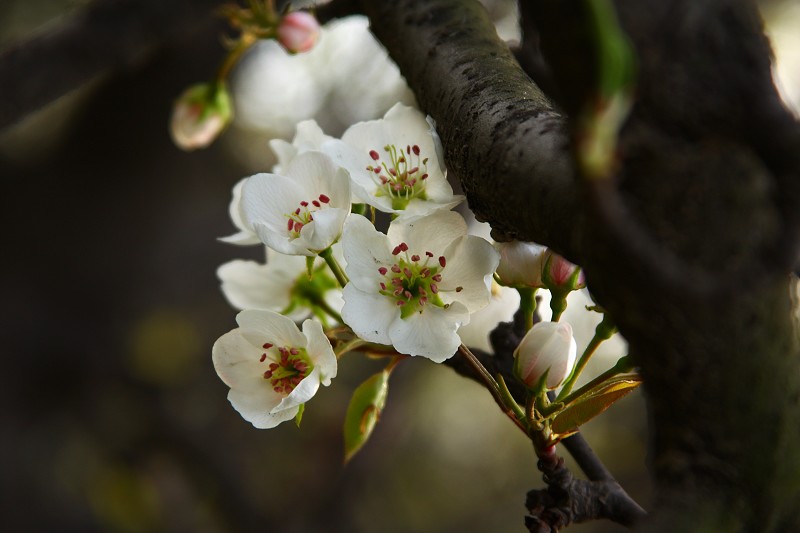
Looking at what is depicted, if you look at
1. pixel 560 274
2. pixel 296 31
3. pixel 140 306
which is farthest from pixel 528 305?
pixel 140 306

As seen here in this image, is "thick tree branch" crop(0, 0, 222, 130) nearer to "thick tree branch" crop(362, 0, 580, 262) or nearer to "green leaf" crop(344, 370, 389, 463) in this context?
"thick tree branch" crop(362, 0, 580, 262)

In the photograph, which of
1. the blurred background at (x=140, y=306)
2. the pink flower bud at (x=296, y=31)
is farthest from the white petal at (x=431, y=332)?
the blurred background at (x=140, y=306)

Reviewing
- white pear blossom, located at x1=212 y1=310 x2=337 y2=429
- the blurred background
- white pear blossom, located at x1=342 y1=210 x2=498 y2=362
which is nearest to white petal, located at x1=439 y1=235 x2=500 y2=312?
white pear blossom, located at x1=342 y1=210 x2=498 y2=362

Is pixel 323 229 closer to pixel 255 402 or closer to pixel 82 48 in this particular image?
pixel 255 402

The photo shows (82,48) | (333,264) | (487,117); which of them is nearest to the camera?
(487,117)

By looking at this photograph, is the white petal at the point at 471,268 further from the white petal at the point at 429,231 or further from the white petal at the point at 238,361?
the white petal at the point at 238,361
